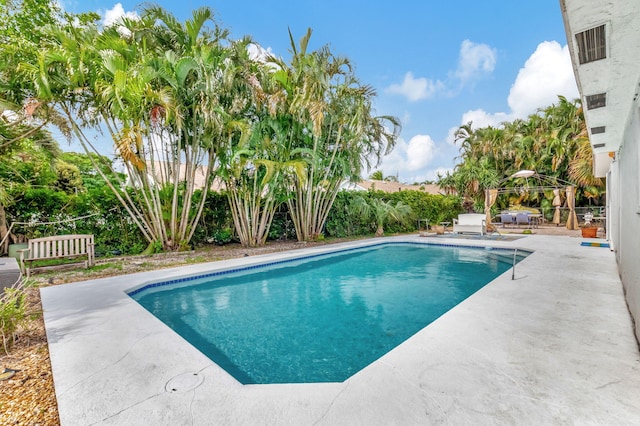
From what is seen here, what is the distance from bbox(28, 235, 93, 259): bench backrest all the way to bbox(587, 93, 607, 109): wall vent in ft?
32.4

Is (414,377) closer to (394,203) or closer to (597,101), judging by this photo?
(597,101)

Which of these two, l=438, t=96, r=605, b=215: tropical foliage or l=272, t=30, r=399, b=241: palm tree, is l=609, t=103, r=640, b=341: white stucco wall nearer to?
l=272, t=30, r=399, b=241: palm tree

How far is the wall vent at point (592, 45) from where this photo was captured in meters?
2.40

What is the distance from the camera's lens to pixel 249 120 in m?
9.86

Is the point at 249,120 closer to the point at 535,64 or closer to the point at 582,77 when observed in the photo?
the point at 582,77

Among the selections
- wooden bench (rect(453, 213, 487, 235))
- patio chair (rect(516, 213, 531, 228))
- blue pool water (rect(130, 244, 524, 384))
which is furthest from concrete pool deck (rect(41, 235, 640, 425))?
patio chair (rect(516, 213, 531, 228))

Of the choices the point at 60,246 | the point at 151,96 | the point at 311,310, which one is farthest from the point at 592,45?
the point at 60,246

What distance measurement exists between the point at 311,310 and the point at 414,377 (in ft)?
9.45

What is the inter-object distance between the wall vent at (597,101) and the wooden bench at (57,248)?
974 cm

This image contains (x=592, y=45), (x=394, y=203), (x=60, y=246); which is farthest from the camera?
(x=394, y=203)

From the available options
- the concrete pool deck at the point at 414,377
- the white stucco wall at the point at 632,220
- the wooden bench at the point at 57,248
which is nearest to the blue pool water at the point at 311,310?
the concrete pool deck at the point at 414,377

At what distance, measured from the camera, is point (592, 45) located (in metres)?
2.55

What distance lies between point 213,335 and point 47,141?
7759 mm

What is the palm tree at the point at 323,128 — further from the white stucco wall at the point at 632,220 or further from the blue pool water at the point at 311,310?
the white stucco wall at the point at 632,220
